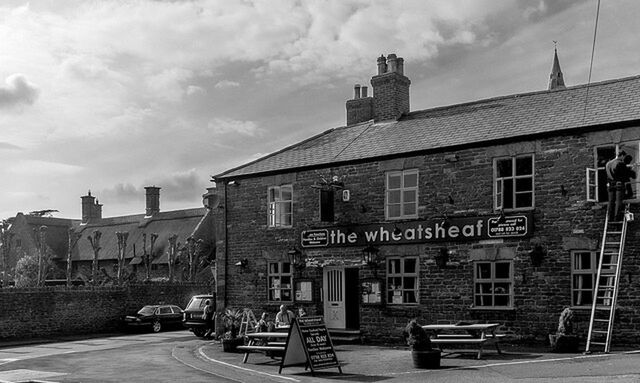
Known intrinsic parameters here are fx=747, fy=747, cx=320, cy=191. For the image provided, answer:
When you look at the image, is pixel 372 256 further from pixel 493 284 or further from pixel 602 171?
pixel 602 171

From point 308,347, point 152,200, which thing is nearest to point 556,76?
point 152,200

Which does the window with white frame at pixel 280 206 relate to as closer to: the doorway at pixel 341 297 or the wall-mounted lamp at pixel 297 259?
the wall-mounted lamp at pixel 297 259

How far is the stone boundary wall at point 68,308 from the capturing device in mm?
29984

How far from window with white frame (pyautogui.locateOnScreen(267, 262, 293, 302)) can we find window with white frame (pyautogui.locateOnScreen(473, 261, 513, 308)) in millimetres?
6558

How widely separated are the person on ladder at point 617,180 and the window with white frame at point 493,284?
10.7 feet

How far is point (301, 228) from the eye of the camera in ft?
78.8

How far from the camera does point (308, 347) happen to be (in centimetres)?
1538

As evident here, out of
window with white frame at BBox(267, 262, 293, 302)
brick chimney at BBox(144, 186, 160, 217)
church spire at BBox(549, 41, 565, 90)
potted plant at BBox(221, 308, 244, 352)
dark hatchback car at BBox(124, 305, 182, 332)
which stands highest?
church spire at BBox(549, 41, 565, 90)

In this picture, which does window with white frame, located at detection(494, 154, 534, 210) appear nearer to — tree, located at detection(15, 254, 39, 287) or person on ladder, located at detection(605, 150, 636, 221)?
person on ladder, located at detection(605, 150, 636, 221)

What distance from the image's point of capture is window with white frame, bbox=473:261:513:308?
771 inches

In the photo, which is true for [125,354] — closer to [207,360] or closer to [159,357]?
[159,357]

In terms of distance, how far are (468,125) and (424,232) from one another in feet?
11.8

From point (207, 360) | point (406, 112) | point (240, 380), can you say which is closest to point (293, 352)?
point (240, 380)

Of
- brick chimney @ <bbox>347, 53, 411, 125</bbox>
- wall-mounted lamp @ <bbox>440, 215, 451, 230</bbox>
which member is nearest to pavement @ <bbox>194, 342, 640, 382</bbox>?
wall-mounted lamp @ <bbox>440, 215, 451, 230</bbox>
